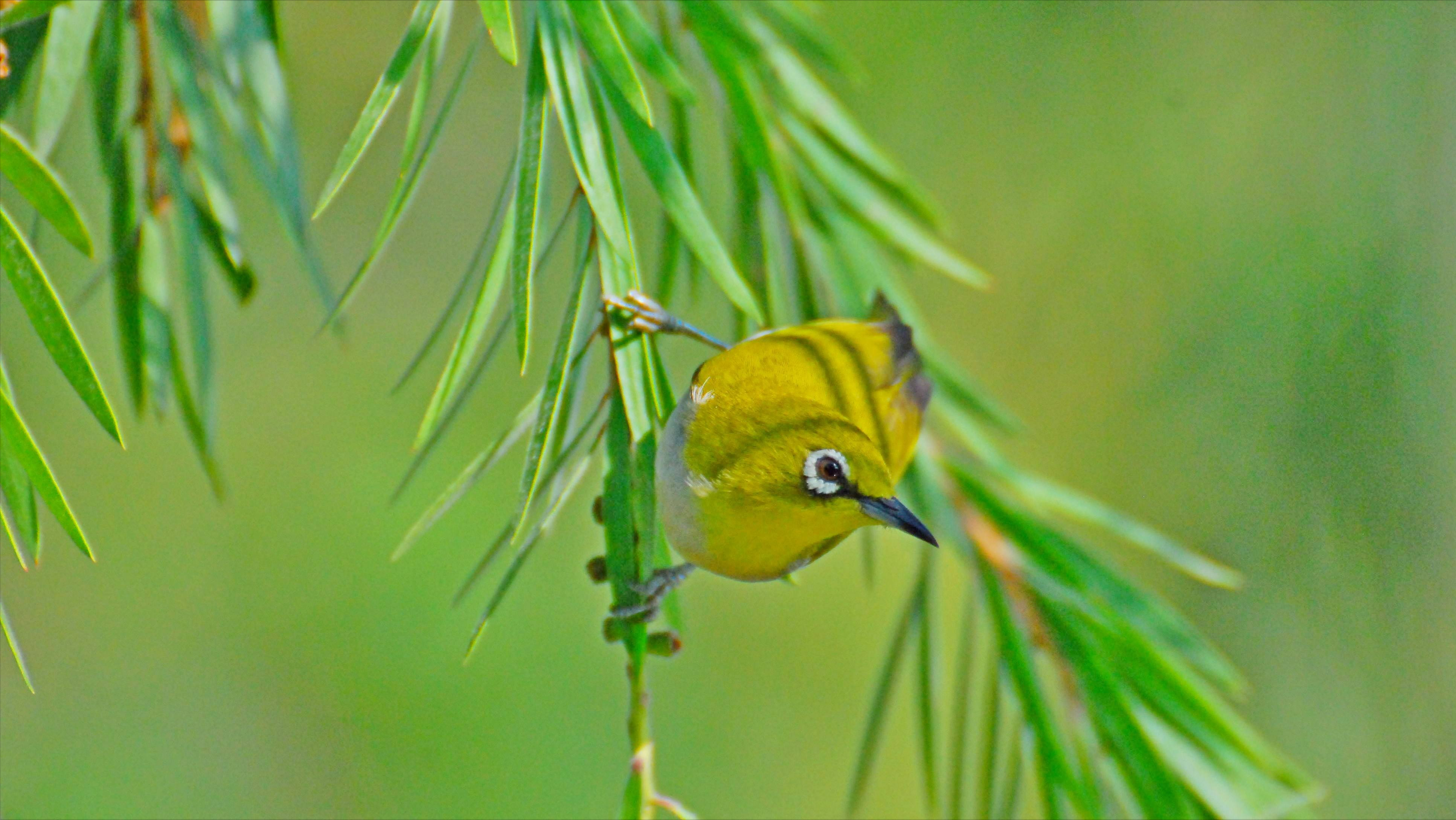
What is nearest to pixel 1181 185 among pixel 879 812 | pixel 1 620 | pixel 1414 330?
pixel 1414 330

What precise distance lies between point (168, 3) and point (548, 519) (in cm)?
66

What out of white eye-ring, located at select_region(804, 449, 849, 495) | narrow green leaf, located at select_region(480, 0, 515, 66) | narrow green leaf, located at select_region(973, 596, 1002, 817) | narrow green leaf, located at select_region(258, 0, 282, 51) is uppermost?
narrow green leaf, located at select_region(258, 0, 282, 51)

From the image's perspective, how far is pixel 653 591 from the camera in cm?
114

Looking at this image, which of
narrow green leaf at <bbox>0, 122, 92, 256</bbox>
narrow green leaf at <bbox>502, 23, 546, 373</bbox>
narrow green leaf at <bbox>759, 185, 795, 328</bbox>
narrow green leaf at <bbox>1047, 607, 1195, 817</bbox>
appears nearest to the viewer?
narrow green leaf at <bbox>0, 122, 92, 256</bbox>

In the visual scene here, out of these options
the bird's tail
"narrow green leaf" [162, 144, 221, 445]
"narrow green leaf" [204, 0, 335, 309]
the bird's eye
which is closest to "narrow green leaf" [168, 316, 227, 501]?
"narrow green leaf" [162, 144, 221, 445]

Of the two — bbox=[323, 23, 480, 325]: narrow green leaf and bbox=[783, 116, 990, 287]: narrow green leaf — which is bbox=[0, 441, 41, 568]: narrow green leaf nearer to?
bbox=[323, 23, 480, 325]: narrow green leaf

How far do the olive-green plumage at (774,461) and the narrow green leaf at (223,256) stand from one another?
43 cm

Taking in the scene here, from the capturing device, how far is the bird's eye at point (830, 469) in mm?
1174

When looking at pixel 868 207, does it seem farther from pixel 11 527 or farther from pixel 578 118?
pixel 11 527

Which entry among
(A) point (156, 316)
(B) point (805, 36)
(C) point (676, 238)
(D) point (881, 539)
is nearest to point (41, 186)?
(A) point (156, 316)

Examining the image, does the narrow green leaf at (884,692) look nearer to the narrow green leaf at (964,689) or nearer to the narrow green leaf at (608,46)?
the narrow green leaf at (964,689)

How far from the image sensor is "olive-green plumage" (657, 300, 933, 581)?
1182 mm

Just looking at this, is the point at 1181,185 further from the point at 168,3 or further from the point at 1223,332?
the point at 168,3

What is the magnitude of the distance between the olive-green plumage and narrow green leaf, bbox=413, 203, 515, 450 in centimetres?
26
